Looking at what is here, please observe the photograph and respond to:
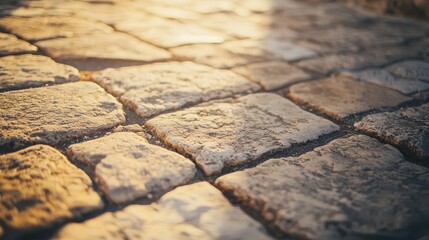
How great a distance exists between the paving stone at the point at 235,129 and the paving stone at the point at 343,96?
0.42 feet

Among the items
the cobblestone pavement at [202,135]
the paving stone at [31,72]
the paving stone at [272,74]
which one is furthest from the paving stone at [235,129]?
the paving stone at [31,72]

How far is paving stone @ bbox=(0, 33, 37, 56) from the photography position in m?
1.80

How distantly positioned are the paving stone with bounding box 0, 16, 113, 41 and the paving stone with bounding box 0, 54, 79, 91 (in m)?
0.38

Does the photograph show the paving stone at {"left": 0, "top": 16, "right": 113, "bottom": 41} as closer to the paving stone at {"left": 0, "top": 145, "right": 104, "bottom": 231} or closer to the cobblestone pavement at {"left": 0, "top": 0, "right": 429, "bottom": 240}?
the cobblestone pavement at {"left": 0, "top": 0, "right": 429, "bottom": 240}

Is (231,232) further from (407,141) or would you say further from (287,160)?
(407,141)

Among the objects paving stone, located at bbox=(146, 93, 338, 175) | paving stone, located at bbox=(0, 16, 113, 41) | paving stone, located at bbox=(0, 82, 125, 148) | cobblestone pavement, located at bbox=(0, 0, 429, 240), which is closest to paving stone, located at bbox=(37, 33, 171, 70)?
cobblestone pavement, located at bbox=(0, 0, 429, 240)

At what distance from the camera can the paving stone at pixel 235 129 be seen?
118cm

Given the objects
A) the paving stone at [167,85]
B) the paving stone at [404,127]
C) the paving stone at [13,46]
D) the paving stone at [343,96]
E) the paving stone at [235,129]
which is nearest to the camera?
the paving stone at [235,129]

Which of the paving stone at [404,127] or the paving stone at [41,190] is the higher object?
the paving stone at [404,127]

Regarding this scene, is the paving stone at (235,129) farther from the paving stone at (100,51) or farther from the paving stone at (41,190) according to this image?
the paving stone at (100,51)

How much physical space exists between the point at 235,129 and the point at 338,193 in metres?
0.49

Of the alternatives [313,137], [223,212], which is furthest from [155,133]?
[313,137]

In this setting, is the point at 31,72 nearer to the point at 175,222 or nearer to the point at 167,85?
the point at 167,85

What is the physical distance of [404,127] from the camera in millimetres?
1427
